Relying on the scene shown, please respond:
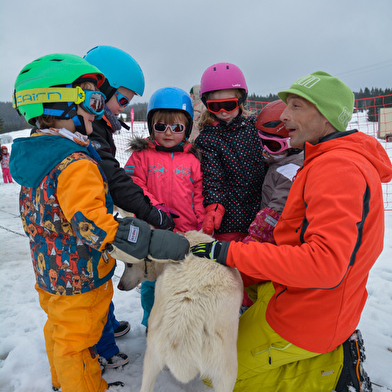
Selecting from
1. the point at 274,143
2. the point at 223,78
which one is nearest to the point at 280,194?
the point at 274,143

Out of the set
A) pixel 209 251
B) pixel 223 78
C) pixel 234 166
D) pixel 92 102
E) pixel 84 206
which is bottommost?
pixel 209 251

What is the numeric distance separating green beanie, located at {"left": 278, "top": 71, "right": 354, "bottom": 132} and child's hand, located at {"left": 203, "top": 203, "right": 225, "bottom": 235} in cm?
135

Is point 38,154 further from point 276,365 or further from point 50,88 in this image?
point 276,365

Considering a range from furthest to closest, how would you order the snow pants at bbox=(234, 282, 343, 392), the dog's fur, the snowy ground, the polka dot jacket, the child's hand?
the polka dot jacket < the child's hand < the snowy ground < the snow pants at bbox=(234, 282, 343, 392) < the dog's fur

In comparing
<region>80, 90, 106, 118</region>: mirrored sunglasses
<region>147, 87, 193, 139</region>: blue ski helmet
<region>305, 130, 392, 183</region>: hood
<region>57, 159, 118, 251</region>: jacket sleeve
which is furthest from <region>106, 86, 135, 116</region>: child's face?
<region>305, 130, 392, 183</region>: hood

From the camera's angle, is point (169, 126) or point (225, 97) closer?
point (169, 126)

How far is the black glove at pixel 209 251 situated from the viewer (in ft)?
5.93

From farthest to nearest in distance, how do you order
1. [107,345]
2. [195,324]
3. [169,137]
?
[169,137] → [107,345] → [195,324]

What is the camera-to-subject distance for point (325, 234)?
1.44 meters

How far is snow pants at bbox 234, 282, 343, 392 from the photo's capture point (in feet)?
6.73

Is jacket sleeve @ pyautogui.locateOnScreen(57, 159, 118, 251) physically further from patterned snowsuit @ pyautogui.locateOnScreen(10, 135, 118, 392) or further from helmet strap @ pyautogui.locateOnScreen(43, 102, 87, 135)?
helmet strap @ pyautogui.locateOnScreen(43, 102, 87, 135)

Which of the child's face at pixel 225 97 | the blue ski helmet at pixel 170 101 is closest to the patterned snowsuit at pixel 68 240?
the blue ski helmet at pixel 170 101

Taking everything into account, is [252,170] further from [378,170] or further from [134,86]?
[134,86]

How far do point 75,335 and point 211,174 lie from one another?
191cm
